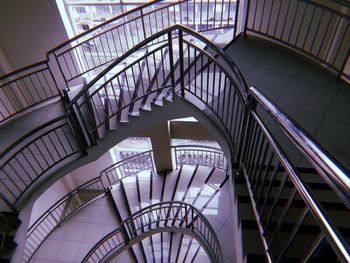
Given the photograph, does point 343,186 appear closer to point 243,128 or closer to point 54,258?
point 243,128

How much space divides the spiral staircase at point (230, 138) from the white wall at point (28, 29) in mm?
654

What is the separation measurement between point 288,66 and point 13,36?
643 centimetres

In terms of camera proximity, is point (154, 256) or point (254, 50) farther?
point (154, 256)

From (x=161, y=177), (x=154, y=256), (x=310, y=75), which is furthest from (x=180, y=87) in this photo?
(x=154, y=256)

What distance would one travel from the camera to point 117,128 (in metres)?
4.19

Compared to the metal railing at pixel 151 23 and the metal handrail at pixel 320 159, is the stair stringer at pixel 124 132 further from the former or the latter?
the metal handrail at pixel 320 159

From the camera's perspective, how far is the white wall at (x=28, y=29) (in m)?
5.85

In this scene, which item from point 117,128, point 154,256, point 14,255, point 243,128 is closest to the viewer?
point 243,128

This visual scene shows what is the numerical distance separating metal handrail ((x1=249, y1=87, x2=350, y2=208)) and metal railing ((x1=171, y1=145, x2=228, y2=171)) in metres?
6.38

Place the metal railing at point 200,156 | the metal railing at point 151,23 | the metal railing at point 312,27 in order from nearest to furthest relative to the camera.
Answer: the metal railing at point 312,27 < the metal railing at point 151,23 < the metal railing at point 200,156

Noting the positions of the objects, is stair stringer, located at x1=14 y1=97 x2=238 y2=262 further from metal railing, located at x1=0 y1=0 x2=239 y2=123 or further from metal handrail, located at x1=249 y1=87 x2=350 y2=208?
metal handrail, located at x1=249 y1=87 x2=350 y2=208

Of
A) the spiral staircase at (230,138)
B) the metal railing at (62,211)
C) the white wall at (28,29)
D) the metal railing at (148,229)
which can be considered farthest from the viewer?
the metal railing at (62,211)

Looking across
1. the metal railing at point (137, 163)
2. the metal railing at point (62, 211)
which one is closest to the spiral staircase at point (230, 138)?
the metal railing at point (62, 211)

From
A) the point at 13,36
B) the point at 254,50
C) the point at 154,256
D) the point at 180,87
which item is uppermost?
the point at 13,36
